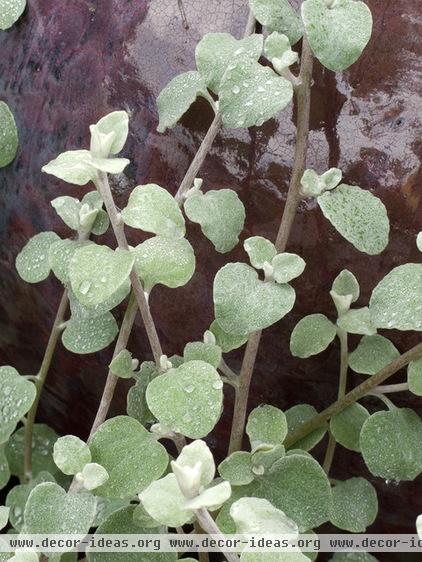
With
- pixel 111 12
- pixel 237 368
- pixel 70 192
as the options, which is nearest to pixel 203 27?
pixel 111 12

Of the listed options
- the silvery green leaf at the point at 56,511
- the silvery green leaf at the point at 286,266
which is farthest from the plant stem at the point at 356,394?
the silvery green leaf at the point at 56,511

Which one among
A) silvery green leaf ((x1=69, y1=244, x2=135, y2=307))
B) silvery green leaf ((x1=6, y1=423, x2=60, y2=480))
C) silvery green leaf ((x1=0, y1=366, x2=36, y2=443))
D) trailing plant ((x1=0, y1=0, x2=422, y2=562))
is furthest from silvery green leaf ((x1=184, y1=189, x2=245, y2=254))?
silvery green leaf ((x1=6, y1=423, x2=60, y2=480))

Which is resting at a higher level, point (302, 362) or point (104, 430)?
point (104, 430)

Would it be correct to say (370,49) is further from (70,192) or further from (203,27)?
(70,192)

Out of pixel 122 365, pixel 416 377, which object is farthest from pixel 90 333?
pixel 416 377

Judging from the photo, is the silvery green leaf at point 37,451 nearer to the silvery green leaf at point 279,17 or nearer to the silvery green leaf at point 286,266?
the silvery green leaf at point 286,266

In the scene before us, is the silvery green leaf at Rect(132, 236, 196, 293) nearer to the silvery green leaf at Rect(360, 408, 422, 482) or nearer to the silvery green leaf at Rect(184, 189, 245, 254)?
the silvery green leaf at Rect(184, 189, 245, 254)
